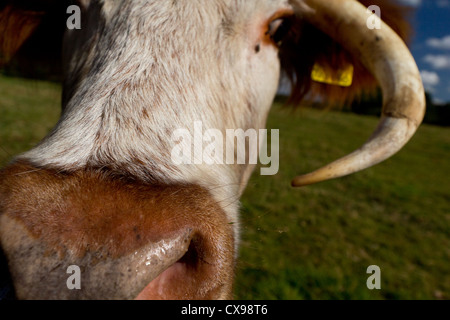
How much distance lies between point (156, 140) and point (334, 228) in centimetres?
432

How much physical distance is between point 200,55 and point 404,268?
12.8 ft

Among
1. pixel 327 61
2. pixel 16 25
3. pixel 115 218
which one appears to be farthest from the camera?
pixel 16 25

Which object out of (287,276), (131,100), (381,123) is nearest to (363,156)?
(381,123)

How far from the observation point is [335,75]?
7.29ft

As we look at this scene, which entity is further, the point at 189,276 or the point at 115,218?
the point at 189,276

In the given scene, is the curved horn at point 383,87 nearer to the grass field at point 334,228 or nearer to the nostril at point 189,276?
the grass field at point 334,228

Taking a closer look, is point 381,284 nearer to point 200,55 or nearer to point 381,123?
point 381,123

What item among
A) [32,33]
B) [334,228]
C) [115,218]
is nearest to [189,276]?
[115,218]

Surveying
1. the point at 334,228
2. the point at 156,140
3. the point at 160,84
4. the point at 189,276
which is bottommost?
the point at 334,228

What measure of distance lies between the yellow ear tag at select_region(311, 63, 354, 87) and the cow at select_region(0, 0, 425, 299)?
34 cm

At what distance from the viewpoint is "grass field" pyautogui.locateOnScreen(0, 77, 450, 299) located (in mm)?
3375

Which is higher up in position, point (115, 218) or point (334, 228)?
point (115, 218)

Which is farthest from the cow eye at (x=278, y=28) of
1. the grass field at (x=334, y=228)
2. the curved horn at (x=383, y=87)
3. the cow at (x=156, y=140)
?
the grass field at (x=334, y=228)

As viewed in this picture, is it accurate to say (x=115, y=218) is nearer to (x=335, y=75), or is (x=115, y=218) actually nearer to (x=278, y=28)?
(x=278, y=28)
